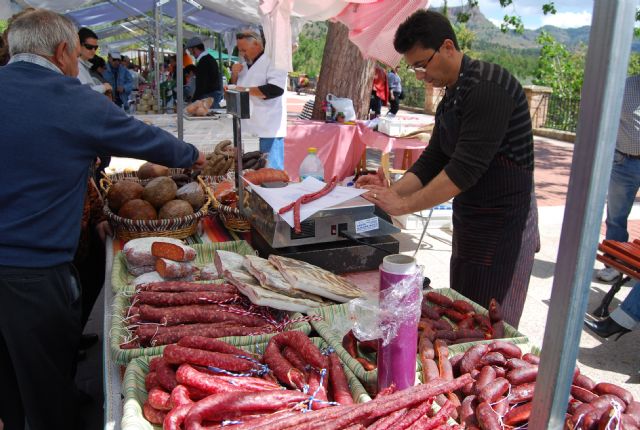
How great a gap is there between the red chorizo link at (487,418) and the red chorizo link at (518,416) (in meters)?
0.06

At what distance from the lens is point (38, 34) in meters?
2.23

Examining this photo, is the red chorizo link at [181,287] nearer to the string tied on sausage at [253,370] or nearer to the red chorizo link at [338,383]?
the string tied on sausage at [253,370]

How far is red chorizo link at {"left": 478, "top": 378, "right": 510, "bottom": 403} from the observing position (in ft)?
4.84

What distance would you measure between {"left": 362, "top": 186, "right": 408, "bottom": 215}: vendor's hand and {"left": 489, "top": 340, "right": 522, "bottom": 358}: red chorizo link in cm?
90

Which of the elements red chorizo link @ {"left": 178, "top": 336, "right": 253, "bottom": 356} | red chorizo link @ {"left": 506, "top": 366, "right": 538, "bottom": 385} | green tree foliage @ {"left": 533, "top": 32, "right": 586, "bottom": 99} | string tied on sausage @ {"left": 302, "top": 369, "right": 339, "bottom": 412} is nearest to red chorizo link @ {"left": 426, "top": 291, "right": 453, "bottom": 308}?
red chorizo link @ {"left": 506, "top": 366, "right": 538, "bottom": 385}

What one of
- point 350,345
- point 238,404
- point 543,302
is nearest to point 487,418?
point 350,345

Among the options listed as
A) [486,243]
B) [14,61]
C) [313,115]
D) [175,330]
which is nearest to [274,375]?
[175,330]

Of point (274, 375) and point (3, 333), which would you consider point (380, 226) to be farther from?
point (3, 333)

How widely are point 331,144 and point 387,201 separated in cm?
482

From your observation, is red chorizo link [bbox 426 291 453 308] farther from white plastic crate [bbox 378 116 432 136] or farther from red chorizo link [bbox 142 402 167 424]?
white plastic crate [bbox 378 116 432 136]

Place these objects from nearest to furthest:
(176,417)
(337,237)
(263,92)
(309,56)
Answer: (176,417), (337,237), (263,92), (309,56)

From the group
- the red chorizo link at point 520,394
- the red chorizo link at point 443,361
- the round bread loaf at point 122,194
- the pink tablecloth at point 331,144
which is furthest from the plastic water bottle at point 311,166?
the red chorizo link at point 520,394

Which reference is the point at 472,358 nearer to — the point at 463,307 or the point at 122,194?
the point at 463,307

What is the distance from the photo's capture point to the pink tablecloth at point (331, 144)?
23.1 ft
